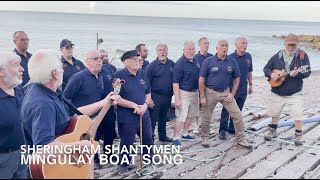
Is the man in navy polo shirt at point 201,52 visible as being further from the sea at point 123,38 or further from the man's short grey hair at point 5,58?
the man's short grey hair at point 5,58

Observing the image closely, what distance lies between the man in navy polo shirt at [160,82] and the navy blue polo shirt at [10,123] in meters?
3.06

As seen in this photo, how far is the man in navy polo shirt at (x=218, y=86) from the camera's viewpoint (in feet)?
21.1

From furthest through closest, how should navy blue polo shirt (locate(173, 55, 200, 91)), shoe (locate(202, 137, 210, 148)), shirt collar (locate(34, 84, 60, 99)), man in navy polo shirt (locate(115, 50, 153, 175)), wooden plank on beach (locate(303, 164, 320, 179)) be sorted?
navy blue polo shirt (locate(173, 55, 200, 91))
shoe (locate(202, 137, 210, 148))
man in navy polo shirt (locate(115, 50, 153, 175))
wooden plank on beach (locate(303, 164, 320, 179))
shirt collar (locate(34, 84, 60, 99))

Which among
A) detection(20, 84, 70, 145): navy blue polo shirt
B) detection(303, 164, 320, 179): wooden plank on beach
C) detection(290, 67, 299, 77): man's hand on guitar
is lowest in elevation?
detection(303, 164, 320, 179): wooden plank on beach

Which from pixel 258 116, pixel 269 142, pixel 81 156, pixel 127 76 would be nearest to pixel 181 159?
pixel 127 76

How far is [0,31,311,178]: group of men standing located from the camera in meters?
3.31

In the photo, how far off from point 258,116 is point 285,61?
2350mm

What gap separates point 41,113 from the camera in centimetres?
308

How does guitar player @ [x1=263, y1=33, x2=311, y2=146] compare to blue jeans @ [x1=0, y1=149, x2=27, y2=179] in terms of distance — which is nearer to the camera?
blue jeans @ [x1=0, y1=149, x2=27, y2=179]

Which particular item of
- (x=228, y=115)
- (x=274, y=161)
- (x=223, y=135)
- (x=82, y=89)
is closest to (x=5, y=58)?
(x=82, y=89)

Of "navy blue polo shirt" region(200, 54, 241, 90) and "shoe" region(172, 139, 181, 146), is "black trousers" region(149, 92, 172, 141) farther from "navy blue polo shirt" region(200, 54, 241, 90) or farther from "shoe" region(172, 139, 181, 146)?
"navy blue polo shirt" region(200, 54, 241, 90)

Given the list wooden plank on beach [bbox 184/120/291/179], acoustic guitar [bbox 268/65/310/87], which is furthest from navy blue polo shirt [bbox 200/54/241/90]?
wooden plank on beach [bbox 184/120/291/179]

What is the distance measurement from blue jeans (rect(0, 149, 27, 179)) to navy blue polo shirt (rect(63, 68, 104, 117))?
165cm

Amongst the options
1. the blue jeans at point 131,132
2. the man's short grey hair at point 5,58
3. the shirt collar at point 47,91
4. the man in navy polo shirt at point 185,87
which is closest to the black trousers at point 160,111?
the man in navy polo shirt at point 185,87
